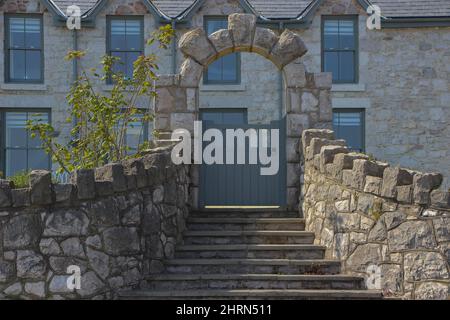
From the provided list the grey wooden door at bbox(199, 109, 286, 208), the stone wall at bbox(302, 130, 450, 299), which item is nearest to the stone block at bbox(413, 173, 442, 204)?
the stone wall at bbox(302, 130, 450, 299)

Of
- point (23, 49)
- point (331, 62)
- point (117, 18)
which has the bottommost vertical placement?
point (331, 62)

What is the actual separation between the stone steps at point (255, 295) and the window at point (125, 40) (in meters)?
8.65

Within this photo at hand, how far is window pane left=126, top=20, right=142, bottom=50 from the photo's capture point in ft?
49.4

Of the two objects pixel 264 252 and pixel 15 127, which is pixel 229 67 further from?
pixel 264 252

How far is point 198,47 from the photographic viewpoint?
985 cm

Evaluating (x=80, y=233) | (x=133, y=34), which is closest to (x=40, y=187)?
(x=80, y=233)

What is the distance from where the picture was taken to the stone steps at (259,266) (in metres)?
7.96

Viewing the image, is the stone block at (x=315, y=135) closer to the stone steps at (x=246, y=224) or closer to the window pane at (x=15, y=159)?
the stone steps at (x=246, y=224)

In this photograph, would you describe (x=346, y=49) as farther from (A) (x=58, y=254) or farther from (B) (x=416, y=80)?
(A) (x=58, y=254)

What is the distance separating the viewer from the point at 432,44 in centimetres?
1473

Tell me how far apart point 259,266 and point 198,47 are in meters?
3.71

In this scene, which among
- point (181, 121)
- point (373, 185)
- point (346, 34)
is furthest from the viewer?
point (346, 34)

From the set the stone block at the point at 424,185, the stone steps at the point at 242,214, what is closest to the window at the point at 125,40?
the stone steps at the point at 242,214

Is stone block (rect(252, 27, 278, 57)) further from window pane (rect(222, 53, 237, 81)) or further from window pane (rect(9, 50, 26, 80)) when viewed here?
window pane (rect(9, 50, 26, 80))
